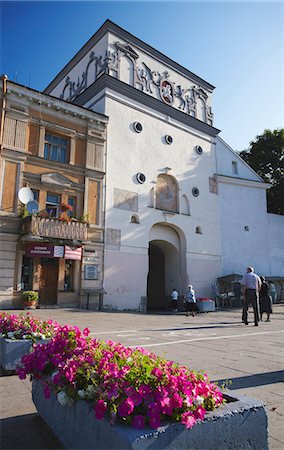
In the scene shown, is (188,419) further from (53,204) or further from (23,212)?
(53,204)

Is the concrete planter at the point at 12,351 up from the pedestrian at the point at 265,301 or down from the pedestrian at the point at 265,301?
down

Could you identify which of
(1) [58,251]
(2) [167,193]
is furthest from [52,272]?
(2) [167,193]

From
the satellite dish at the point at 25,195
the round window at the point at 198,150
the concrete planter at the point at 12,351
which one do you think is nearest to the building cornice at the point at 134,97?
the round window at the point at 198,150

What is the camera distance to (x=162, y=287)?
86.2ft

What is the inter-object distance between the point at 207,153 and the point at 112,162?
10.1 meters

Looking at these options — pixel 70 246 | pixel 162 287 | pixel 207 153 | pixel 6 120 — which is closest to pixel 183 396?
pixel 70 246

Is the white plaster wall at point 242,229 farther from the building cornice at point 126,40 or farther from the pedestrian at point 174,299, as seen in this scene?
the building cornice at point 126,40

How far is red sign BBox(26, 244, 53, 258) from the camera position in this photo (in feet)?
54.3

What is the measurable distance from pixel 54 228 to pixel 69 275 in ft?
9.87

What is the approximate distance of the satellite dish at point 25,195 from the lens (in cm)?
1672

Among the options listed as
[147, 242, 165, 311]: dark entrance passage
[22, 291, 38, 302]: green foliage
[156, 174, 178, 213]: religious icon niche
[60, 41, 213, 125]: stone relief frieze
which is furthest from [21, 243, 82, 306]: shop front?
[60, 41, 213, 125]: stone relief frieze

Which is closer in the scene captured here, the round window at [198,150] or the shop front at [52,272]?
the shop front at [52,272]

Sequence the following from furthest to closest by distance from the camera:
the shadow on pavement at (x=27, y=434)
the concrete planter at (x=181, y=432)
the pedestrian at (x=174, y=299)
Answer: the pedestrian at (x=174, y=299)
the shadow on pavement at (x=27, y=434)
the concrete planter at (x=181, y=432)

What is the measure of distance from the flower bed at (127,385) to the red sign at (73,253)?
1449cm
